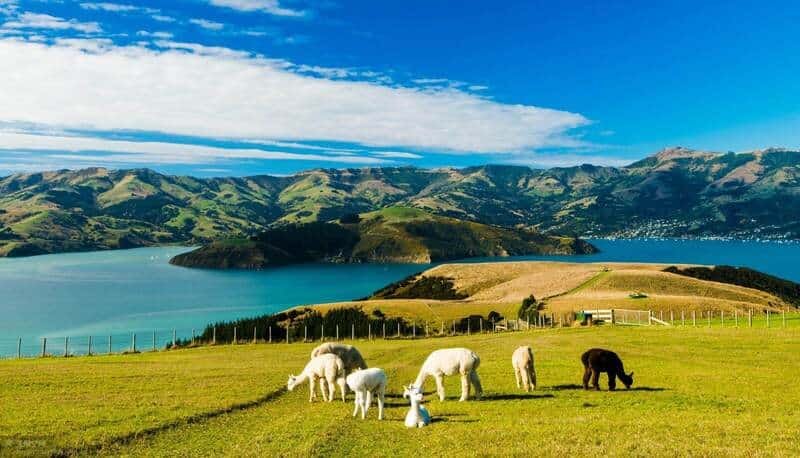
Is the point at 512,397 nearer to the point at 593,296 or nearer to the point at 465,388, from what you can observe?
the point at 465,388

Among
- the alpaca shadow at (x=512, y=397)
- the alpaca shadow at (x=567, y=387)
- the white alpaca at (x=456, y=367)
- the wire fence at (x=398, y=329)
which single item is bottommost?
the wire fence at (x=398, y=329)

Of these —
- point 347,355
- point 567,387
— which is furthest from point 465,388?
point 347,355

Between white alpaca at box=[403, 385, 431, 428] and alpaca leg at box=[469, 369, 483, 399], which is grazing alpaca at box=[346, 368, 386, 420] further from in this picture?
alpaca leg at box=[469, 369, 483, 399]

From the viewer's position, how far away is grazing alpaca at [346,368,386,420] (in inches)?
787

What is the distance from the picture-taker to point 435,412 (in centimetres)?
2062

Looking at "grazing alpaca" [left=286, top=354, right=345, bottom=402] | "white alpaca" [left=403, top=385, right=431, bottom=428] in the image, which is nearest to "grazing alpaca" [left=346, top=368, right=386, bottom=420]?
"white alpaca" [left=403, top=385, right=431, bottom=428]

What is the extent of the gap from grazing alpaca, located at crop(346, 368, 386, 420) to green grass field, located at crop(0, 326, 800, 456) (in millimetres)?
538

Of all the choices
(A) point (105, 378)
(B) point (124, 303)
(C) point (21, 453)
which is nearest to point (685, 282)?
(A) point (105, 378)

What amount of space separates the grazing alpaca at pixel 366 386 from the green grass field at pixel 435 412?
1.76 feet

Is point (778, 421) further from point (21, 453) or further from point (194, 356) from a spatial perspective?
point (194, 356)

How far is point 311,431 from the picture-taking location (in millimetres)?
17969

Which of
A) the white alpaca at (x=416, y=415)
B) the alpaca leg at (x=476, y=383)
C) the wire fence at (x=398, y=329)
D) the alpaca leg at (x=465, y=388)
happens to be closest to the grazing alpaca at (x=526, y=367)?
the alpaca leg at (x=476, y=383)

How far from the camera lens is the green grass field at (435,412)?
50.5 ft

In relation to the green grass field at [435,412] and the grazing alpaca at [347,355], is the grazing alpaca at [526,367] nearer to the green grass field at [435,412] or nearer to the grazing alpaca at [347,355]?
the green grass field at [435,412]
